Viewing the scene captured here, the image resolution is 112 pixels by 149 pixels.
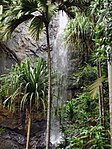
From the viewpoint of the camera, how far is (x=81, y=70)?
6172 millimetres

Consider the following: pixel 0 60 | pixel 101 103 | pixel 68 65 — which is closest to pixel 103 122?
pixel 101 103

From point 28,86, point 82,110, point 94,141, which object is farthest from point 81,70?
point 94,141

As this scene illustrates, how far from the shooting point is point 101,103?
4.17 meters

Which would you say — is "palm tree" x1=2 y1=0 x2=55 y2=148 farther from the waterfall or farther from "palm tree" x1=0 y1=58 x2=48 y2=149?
the waterfall

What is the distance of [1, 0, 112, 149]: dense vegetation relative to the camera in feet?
10.2

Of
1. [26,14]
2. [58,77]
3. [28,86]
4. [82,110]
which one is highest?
[26,14]

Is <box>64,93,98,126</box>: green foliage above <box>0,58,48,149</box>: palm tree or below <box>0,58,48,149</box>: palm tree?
below

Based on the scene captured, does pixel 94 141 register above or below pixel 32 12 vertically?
below

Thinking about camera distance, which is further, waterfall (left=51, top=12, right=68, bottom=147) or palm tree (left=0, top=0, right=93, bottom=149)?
waterfall (left=51, top=12, right=68, bottom=147)

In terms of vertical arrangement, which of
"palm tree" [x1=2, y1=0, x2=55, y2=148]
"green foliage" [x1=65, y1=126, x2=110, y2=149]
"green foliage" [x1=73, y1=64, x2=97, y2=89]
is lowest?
"green foliage" [x1=65, y1=126, x2=110, y2=149]

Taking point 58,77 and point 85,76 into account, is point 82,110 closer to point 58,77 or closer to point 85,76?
point 85,76

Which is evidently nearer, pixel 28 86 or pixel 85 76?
pixel 28 86

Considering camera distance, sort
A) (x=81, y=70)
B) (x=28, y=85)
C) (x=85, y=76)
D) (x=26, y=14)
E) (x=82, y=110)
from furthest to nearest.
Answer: (x=81, y=70) → (x=85, y=76) → (x=82, y=110) → (x=28, y=85) → (x=26, y=14)

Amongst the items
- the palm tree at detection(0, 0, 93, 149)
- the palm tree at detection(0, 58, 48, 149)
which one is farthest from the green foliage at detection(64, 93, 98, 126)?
the palm tree at detection(0, 0, 93, 149)
